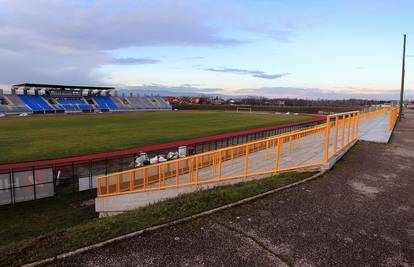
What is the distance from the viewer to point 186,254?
13.5ft

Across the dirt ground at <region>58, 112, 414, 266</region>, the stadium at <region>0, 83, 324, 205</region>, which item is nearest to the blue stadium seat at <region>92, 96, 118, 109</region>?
the stadium at <region>0, 83, 324, 205</region>

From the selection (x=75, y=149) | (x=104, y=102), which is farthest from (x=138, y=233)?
(x=104, y=102)

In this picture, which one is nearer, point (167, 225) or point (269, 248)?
point (269, 248)

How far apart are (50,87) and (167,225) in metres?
72.2

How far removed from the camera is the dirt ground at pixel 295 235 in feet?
13.1

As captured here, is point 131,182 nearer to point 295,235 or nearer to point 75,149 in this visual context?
point 295,235

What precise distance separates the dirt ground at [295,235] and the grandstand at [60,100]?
232 feet

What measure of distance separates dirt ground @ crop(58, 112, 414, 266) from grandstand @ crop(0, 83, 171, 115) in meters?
70.7

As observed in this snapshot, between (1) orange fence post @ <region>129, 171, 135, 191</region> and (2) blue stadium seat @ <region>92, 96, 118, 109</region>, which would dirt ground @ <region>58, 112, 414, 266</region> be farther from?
(2) blue stadium seat @ <region>92, 96, 118, 109</region>

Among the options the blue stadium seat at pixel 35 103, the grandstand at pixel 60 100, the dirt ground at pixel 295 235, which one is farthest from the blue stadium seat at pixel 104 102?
the dirt ground at pixel 295 235

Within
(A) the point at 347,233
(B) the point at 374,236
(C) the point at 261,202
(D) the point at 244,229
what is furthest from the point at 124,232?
(B) the point at 374,236

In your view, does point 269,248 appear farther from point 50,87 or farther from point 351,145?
point 50,87

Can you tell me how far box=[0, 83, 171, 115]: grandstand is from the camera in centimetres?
6469

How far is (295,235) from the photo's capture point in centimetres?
470
